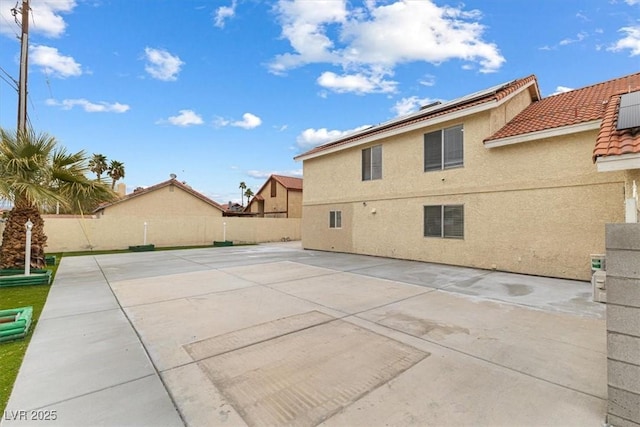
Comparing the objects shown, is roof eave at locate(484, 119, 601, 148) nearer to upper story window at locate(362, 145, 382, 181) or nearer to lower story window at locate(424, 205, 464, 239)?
lower story window at locate(424, 205, 464, 239)

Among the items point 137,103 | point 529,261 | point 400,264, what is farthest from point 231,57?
point 529,261

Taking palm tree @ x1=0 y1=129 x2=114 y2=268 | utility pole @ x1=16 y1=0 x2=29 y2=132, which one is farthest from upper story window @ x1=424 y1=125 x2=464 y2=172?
utility pole @ x1=16 y1=0 x2=29 y2=132

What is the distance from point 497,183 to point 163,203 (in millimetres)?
23963

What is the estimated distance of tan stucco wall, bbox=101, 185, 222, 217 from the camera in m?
23.5

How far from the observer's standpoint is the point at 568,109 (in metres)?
9.51

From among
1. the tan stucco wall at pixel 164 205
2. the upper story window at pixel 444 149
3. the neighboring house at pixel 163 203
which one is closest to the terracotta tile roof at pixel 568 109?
the upper story window at pixel 444 149

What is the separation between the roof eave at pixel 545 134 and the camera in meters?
7.91

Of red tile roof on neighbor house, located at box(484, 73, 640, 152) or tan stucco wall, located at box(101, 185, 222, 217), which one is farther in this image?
tan stucco wall, located at box(101, 185, 222, 217)

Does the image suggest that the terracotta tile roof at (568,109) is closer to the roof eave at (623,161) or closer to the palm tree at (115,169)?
the roof eave at (623,161)

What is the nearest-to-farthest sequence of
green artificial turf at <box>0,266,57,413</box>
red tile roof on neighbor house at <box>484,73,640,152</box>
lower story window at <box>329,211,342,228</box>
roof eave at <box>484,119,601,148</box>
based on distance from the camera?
green artificial turf at <box>0,266,57,413</box>
roof eave at <box>484,119,601,148</box>
red tile roof on neighbor house at <box>484,73,640,152</box>
lower story window at <box>329,211,342,228</box>

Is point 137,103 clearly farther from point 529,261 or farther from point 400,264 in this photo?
point 529,261

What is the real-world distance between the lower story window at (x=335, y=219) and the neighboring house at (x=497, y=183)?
79 centimetres

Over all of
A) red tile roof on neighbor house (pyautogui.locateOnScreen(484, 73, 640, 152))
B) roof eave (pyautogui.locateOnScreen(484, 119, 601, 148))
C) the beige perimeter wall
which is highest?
red tile roof on neighbor house (pyautogui.locateOnScreen(484, 73, 640, 152))

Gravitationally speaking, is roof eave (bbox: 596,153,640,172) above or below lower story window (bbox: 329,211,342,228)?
above
